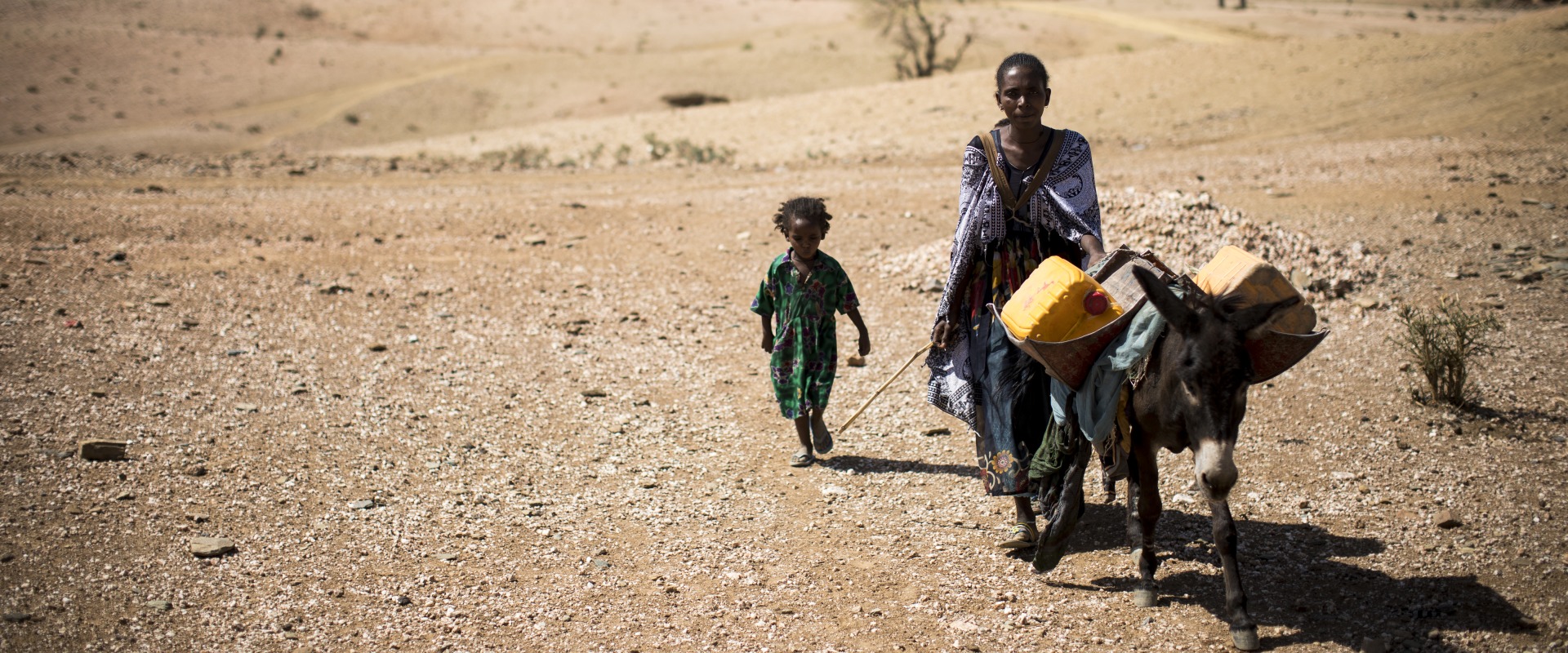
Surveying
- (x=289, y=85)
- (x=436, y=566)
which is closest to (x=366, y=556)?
(x=436, y=566)

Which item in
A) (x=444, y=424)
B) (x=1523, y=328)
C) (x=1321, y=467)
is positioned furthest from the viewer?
(x=1523, y=328)

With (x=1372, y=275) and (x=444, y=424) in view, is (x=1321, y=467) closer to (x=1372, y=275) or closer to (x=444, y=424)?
(x=1372, y=275)

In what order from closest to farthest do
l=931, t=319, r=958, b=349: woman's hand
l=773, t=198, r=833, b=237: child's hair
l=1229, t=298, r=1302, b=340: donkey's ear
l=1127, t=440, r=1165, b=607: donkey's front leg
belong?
l=1229, t=298, r=1302, b=340: donkey's ear
l=1127, t=440, r=1165, b=607: donkey's front leg
l=931, t=319, r=958, b=349: woman's hand
l=773, t=198, r=833, b=237: child's hair

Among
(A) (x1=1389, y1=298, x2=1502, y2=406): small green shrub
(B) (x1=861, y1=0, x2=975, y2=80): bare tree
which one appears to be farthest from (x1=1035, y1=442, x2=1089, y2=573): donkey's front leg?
(B) (x1=861, y1=0, x2=975, y2=80): bare tree

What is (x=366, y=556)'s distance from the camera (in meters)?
4.97

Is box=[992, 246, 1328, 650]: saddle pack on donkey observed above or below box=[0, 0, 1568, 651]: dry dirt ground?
above

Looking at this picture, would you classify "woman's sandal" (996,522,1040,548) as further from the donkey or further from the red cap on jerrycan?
the red cap on jerrycan

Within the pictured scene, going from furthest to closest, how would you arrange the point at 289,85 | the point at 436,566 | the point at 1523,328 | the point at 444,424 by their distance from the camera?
the point at 289,85
the point at 1523,328
the point at 444,424
the point at 436,566

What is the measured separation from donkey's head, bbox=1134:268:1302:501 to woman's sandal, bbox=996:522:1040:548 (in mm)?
1224

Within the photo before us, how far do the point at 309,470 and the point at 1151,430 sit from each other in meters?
4.55

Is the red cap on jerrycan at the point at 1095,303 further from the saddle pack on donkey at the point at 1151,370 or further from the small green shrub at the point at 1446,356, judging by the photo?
the small green shrub at the point at 1446,356

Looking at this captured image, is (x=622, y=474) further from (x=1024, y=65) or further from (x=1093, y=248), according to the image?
(x=1024, y=65)

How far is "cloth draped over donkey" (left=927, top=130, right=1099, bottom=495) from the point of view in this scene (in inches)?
175

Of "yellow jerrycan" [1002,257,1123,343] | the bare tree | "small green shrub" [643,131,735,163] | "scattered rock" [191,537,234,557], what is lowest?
"scattered rock" [191,537,234,557]
